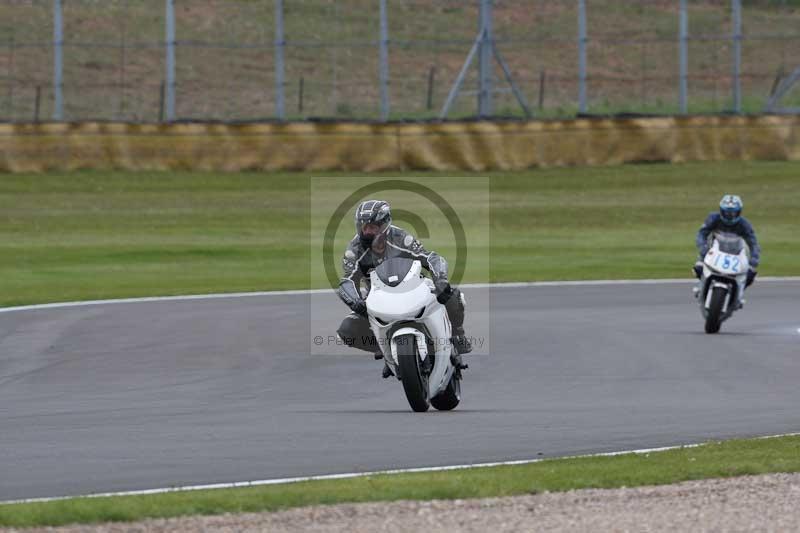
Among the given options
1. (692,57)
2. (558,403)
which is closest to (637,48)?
(692,57)

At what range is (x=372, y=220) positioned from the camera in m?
12.2

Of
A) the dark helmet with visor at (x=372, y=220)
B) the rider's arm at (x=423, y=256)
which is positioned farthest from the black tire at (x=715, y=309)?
the dark helmet with visor at (x=372, y=220)

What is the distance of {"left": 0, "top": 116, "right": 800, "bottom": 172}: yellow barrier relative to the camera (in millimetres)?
33312

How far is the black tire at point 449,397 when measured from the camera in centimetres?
1259

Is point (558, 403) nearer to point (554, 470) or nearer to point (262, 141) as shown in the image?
point (554, 470)

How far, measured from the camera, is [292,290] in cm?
2352

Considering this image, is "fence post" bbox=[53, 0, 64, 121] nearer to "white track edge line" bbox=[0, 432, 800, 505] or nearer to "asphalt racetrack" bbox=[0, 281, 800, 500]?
"asphalt racetrack" bbox=[0, 281, 800, 500]

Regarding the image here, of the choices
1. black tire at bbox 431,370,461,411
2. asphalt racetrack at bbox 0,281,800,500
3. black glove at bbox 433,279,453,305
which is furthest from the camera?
black tire at bbox 431,370,461,411

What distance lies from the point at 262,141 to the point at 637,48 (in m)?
9.31

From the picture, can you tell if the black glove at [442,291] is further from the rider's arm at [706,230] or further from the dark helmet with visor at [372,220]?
the rider's arm at [706,230]

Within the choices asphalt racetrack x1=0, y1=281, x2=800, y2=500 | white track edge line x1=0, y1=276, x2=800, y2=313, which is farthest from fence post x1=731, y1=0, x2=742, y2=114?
asphalt racetrack x1=0, y1=281, x2=800, y2=500

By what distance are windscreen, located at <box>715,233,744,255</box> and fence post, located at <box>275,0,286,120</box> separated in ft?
54.2

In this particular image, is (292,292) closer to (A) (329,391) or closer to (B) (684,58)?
(A) (329,391)

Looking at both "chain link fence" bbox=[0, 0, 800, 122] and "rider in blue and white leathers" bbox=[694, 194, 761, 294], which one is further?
"chain link fence" bbox=[0, 0, 800, 122]
